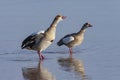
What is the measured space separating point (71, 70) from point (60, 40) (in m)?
3.81

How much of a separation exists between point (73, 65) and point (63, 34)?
4.76 metres

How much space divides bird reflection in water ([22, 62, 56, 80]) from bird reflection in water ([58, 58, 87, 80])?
0.51 metres

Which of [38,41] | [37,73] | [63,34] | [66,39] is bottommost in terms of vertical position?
[37,73]

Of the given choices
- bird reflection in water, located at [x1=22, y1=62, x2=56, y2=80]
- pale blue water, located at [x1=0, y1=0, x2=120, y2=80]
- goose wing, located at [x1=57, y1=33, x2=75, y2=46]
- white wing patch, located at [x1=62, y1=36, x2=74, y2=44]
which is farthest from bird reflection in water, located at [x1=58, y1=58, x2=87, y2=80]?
white wing patch, located at [x1=62, y1=36, x2=74, y2=44]

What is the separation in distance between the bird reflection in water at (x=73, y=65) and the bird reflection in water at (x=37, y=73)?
505mm

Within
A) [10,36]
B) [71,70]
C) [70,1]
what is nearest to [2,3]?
[70,1]

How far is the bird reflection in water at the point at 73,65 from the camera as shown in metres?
12.5

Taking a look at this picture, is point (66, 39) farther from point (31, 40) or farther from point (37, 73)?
point (37, 73)

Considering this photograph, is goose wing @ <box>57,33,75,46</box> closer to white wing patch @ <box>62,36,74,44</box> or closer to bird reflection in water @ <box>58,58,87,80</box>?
white wing patch @ <box>62,36,74,44</box>

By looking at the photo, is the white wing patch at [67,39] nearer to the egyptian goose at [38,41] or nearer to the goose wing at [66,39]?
the goose wing at [66,39]

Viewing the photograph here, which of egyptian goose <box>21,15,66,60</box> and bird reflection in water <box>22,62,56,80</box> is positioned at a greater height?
egyptian goose <box>21,15,66,60</box>

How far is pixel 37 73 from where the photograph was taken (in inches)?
509

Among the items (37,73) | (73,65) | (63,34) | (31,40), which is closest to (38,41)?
(31,40)

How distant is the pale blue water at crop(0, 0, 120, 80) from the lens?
1291 centimetres
